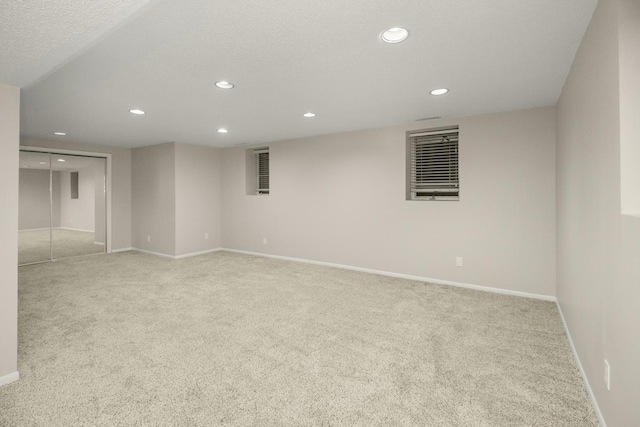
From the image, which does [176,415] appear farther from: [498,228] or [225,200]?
[225,200]

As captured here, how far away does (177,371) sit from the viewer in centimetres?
221

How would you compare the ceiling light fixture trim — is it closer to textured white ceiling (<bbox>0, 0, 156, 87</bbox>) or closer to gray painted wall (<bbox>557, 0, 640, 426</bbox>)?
textured white ceiling (<bbox>0, 0, 156, 87</bbox>)

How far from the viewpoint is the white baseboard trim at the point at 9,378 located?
6.77 feet

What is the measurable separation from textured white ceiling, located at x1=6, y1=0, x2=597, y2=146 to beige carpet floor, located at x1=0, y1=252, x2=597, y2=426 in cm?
205

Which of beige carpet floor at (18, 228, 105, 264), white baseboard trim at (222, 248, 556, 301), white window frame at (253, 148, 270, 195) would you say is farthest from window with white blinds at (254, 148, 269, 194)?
beige carpet floor at (18, 228, 105, 264)

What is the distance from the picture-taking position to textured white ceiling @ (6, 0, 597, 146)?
Answer: 1.82 meters

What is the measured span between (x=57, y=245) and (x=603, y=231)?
29.8 feet

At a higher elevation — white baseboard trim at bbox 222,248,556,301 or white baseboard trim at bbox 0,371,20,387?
white baseboard trim at bbox 222,248,556,301

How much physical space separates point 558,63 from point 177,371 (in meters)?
3.79

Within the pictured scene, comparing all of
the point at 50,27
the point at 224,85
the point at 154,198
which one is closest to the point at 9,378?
the point at 50,27

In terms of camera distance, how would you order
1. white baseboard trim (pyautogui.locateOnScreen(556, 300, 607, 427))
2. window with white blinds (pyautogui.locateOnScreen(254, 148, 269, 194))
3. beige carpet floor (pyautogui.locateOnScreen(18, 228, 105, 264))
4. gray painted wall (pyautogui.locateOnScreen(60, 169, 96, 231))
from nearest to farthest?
white baseboard trim (pyautogui.locateOnScreen(556, 300, 607, 427)) → beige carpet floor (pyautogui.locateOnScreen(18, 228, 105, 264)) → gray painted wall (pyautogui.locateOnScreen(60, 169, 96, 231)) → window with white blinds (pyautogui.locateOnScreen(254, 148, 269, 194))

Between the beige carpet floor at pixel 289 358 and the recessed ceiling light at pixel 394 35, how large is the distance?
7.58 feet

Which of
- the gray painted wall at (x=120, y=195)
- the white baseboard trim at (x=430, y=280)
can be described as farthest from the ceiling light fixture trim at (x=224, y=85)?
the gray painted wall at (x=120, y=195)

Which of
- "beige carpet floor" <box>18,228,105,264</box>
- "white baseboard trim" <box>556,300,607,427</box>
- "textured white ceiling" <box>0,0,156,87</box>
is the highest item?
"textured white ceiling" <box>0,0,156,87</box>
